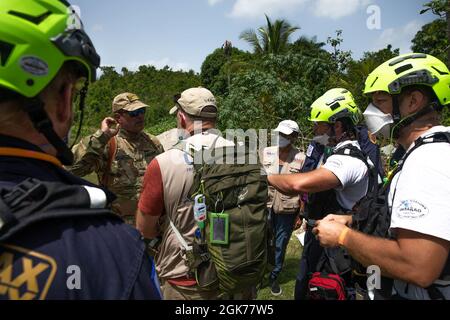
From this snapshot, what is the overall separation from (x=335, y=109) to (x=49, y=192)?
3368mm

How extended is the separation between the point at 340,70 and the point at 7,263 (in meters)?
14.7

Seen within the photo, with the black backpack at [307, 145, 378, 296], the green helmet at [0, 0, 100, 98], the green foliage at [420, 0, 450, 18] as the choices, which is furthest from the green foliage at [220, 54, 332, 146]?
the green helmet at [0, 0, 100, 98]

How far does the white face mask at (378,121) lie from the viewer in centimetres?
240

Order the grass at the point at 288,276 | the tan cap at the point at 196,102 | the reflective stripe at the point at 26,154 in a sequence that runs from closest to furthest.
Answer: the reflective stripe at the point at 26,154 → the tan cap at the point at 196,102 → the grass at the point at 288,276

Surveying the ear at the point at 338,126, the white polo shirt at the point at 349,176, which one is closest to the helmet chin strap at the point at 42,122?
the white polo shirt at the point at 349,176

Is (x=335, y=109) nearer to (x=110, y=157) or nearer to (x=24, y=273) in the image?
(x=110, y=157)

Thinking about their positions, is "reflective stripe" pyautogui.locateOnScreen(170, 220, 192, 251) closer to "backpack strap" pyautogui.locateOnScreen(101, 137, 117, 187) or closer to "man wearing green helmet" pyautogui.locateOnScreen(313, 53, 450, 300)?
"man wearing green helmet" pyautogui.locateOnScreen(313, 53, 450, 300)

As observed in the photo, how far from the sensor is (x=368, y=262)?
1.95m

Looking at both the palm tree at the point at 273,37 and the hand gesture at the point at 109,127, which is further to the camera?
the palm tree at the point at 273,37

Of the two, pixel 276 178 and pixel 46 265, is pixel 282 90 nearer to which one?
pixel 276 178

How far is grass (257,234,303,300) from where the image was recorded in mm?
5367

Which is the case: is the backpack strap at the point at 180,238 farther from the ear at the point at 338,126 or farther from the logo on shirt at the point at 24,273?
the ear at the point at 338,126

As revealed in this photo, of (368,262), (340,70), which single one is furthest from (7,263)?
(340,70)

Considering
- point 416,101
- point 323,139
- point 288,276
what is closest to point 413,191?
point 416,101
